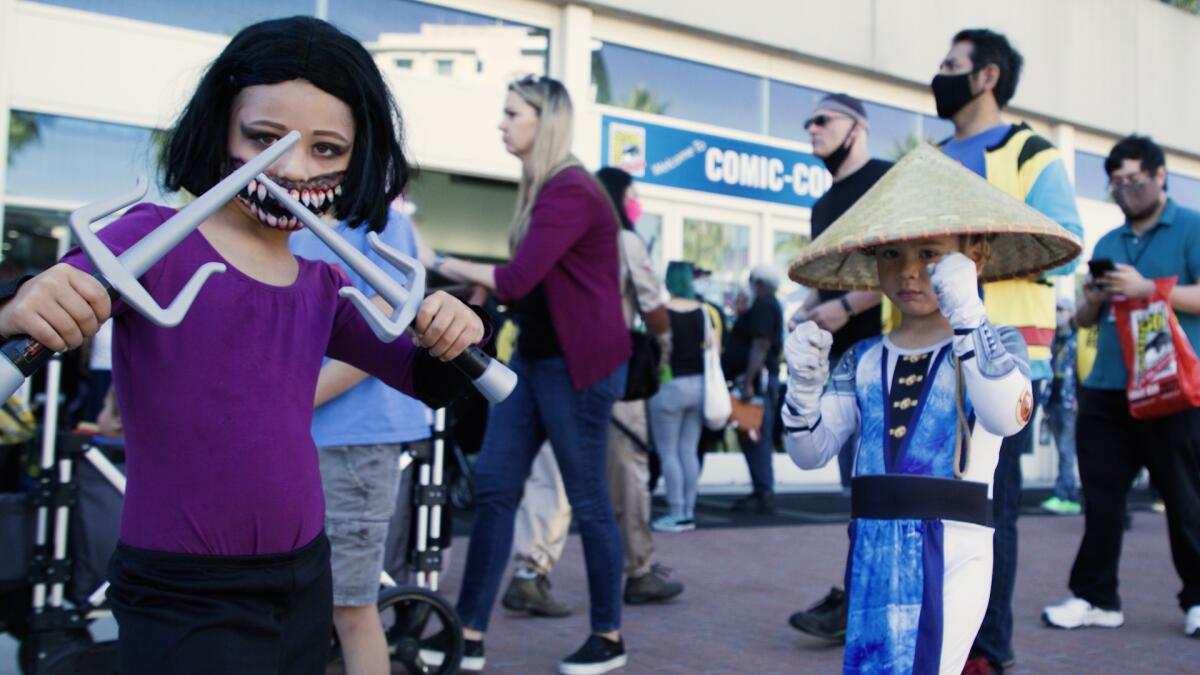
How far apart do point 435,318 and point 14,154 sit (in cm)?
855

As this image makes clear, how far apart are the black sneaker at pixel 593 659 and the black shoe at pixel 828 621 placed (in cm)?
87

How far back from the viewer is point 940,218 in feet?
8.83

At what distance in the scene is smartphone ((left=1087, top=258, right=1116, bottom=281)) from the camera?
197 inches

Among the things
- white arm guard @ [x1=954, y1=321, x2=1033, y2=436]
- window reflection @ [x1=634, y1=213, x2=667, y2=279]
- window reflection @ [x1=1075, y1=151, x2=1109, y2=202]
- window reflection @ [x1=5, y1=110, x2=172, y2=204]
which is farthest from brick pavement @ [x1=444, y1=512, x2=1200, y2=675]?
window reflection @ [x1=1075, y1=151, x2=1109, y2=202]

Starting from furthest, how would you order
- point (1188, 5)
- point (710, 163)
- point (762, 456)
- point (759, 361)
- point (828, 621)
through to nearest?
point (1188, 5) < point (710, 163) < point (762, 456) < point (759, 361) < point (828, 621)

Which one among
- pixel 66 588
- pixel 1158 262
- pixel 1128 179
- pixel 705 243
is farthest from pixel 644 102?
pixel 66 588

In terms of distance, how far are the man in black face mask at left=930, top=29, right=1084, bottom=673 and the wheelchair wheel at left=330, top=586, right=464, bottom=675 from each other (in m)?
1.70

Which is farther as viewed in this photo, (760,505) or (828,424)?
(760,505)

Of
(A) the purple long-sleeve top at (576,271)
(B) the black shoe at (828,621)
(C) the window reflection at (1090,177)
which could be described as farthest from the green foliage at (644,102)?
(B) the black shoe at (828,621)

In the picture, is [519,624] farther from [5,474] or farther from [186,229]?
[186,229]

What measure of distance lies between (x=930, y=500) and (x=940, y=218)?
66cm

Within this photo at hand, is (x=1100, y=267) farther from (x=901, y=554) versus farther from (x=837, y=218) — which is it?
(x=901, y=554)

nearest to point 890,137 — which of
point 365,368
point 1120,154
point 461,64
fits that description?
point 461,64

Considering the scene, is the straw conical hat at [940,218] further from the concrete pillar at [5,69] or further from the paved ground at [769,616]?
the concrete pillar at [5,69]
